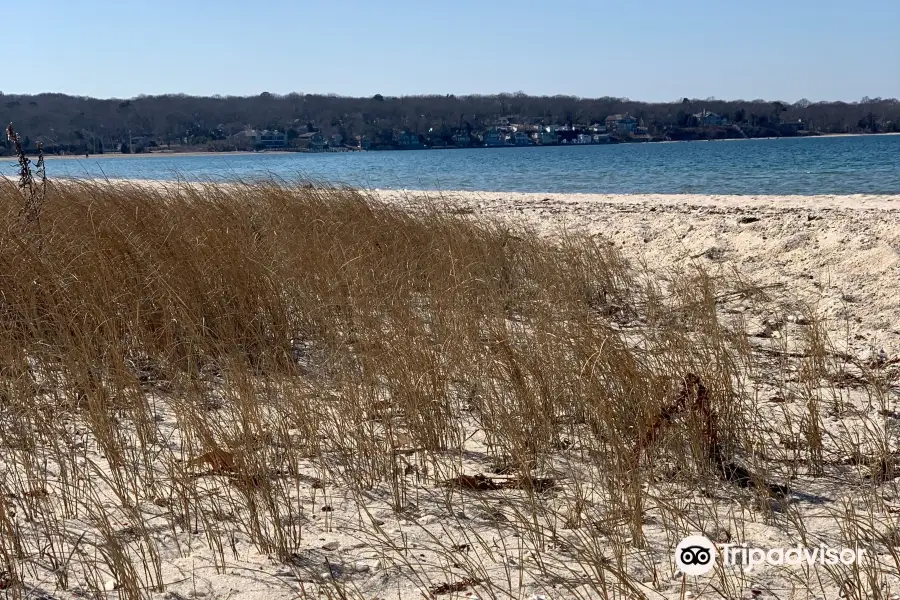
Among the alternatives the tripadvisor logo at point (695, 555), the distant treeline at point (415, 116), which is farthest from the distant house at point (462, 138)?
the tripadvisor logo at point (695, 555)

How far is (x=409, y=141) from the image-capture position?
89312 mm

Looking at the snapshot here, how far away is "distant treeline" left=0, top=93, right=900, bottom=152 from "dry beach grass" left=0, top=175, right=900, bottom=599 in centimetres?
7412

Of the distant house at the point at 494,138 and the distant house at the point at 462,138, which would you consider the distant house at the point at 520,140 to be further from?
the distant house at the point at 462,138

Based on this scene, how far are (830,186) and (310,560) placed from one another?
61.0 ft

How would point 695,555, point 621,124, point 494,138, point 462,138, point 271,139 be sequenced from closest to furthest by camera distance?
point 695,555, point 271,139, point 462,138, point 494,138, point 621,124

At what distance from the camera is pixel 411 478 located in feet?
7.88

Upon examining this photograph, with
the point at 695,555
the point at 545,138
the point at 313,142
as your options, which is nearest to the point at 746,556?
the point at 695,555

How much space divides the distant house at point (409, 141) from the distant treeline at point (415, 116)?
0.65 meters

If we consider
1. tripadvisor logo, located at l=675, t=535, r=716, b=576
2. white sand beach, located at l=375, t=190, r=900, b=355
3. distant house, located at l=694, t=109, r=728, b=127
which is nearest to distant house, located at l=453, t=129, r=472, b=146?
distant house, located at l=694, t=109, r=728, b=127

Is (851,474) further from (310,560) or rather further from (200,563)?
(200,563)

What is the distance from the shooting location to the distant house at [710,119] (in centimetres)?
9175

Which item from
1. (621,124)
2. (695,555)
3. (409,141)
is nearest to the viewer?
(695,555)

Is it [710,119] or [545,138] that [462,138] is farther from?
[710,119]

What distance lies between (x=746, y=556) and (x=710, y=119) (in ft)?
322
